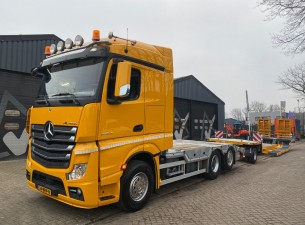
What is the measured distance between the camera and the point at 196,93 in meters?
19.6

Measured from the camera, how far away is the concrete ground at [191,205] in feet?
16.5

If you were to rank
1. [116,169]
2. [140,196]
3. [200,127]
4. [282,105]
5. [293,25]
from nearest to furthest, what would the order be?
[116,169]
[140,196]
[293,25]
[200,127]
[282,105]

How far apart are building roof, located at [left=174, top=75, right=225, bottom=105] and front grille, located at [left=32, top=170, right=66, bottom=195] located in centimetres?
1281

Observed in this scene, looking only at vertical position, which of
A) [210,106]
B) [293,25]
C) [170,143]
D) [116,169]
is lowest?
[116,169]

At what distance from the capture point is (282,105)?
26.5 metres

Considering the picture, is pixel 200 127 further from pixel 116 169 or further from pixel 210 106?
pixel 116 169

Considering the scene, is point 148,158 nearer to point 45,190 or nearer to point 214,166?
point 45,190

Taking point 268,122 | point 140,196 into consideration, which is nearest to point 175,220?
point 140,196

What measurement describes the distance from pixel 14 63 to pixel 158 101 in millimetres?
7550

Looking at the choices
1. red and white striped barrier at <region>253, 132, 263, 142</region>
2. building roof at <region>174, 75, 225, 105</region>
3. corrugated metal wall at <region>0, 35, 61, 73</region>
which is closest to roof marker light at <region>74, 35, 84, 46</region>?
corrugated metal wall at <region>0, 35, 61, 73</region>

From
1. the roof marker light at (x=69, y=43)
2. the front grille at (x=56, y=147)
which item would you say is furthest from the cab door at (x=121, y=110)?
the roof marker light at (x=69, y=43)

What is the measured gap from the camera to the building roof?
17.8m

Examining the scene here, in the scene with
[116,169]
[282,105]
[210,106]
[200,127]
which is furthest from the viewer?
[282,105]

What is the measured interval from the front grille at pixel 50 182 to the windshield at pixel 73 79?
150 cm
